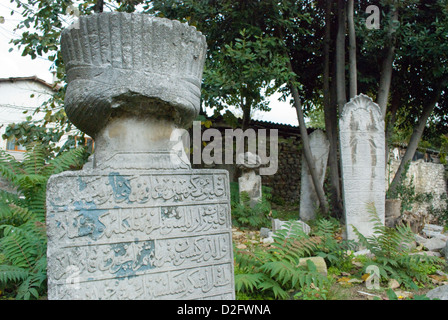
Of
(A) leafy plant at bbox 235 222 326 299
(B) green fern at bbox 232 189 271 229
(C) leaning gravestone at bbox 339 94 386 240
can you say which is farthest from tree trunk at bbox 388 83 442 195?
(A) leafy plant at bbox 235 222 326 299

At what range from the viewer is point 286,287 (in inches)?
126

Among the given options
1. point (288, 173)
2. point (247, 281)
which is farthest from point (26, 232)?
point (288, 173)

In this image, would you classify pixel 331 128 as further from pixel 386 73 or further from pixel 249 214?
pixel 249 214

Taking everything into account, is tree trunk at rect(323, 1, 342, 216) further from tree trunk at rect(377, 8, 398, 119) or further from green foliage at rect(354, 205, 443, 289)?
green foliage at rect(354, 205, 443, 289)

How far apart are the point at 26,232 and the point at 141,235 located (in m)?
2.02

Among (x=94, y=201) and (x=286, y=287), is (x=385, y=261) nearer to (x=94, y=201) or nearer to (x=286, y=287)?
(x=286, y=287)

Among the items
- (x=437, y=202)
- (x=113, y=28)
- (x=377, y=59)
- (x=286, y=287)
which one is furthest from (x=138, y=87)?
(x=437, y=202)

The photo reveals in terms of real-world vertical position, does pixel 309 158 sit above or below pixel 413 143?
below

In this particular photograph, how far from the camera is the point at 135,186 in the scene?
7.05 feet

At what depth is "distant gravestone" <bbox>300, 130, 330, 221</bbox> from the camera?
7598mm

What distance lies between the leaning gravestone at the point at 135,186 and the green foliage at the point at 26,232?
1364mm

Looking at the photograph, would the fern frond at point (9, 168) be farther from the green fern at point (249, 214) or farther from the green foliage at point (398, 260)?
the green foliage at point (398, 260)

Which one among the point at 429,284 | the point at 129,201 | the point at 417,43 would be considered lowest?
the point at 429,284

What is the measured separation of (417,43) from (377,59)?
1.19m
